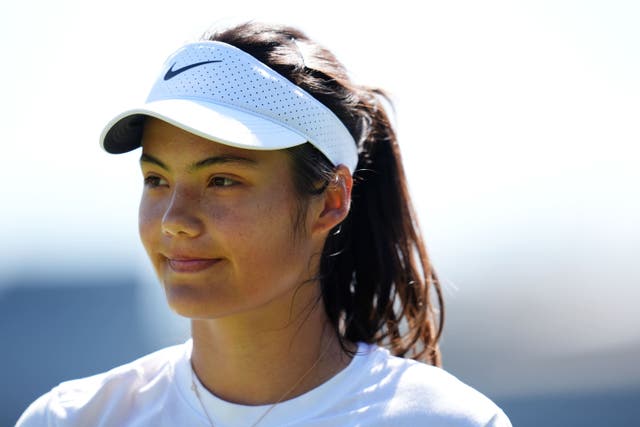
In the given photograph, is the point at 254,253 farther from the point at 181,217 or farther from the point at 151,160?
the point at 151,160

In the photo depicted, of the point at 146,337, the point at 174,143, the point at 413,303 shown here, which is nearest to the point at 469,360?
the point at 146,337

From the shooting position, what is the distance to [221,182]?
292 cm

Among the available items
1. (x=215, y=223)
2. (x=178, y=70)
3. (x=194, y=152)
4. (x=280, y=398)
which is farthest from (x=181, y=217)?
(x=280, y=398)

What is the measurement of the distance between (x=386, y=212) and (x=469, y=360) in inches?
307

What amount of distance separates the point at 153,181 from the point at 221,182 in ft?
0.72

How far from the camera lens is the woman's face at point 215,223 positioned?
286 cm

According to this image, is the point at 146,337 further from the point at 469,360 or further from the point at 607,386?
the point at 607,386

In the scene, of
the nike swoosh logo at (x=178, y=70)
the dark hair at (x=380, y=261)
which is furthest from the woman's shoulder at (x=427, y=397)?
the nike swoosh logo at (x=178, y=70)

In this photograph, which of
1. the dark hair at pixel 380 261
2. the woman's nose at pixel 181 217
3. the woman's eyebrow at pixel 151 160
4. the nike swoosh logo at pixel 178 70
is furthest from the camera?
the dark hair at pixel 380 261

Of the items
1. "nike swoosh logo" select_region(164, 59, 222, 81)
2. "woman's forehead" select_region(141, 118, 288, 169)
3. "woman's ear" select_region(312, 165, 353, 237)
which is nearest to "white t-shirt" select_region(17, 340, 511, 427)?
"woman's ear" select_region(312, 165, 353, 237)

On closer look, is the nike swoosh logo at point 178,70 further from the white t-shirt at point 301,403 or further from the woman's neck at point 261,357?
the white t-shirt at point 301,403

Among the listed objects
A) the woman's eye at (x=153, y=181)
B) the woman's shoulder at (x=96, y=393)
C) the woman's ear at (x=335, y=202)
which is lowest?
the woman's shoulder at (x=96, y=393)

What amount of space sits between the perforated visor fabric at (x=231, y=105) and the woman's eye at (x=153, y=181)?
168mm

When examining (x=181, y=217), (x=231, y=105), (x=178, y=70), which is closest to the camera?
(x=181, y=217)
